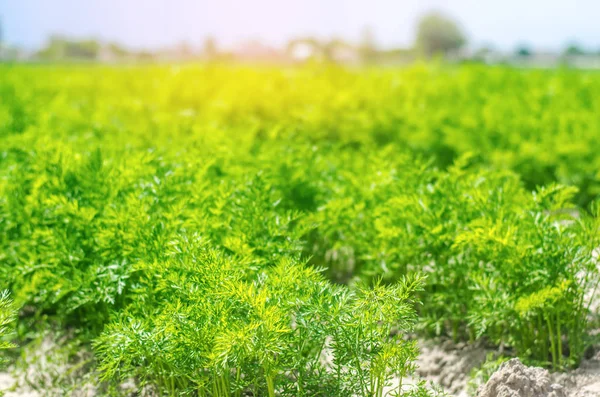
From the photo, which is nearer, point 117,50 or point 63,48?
point 117,50

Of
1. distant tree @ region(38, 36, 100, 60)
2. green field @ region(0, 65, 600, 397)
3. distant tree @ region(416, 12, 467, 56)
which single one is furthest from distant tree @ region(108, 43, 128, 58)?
distant tree @ region(416, 12, 467, 56)

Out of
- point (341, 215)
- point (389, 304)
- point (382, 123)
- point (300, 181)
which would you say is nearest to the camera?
point (389, 304)

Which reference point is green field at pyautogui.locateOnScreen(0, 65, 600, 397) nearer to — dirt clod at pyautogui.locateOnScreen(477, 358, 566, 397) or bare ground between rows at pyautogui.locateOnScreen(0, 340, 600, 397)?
bare ground between rows at pyautogui.locateOnScreen(0, 340, 600, 397)

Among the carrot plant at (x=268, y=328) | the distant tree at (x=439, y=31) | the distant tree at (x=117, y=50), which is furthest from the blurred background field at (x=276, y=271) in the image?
the distant tree at (x=439, y=31)

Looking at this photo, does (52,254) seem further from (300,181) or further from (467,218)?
(467,218)

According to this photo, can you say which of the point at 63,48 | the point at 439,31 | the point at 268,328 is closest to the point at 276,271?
the point at 268,328

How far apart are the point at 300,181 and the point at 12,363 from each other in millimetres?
2112

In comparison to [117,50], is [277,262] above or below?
above

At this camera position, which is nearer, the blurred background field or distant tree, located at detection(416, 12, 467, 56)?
the blurred background field

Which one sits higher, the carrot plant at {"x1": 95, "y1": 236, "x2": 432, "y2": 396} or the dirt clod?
the carrot plant at {"x1": 95, "y1": 236, "x2": 432, "y2": 396}

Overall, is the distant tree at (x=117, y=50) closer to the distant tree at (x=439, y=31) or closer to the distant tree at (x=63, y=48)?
the distant tree at (x=63, y=48)

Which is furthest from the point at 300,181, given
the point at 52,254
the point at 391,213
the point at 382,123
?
the point at 382,123

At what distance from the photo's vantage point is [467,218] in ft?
13.0

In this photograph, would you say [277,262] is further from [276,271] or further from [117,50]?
[117,50]
